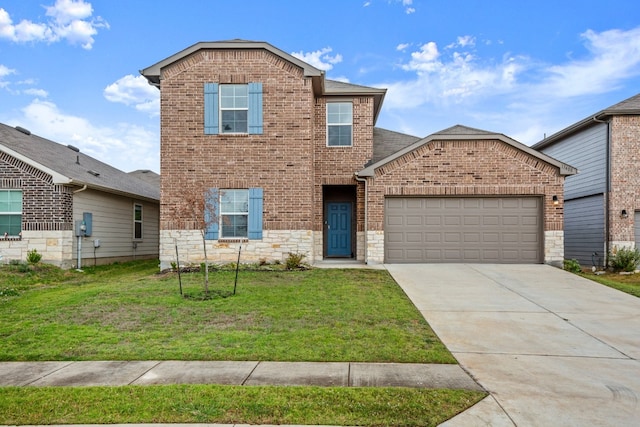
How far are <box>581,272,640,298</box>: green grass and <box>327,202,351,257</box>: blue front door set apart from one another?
293 inches

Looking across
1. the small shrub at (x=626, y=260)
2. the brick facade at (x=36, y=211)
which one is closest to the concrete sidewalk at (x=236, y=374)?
the brick facade at (x=36, y=211)

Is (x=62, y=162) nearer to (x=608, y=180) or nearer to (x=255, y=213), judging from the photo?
(x=255, y=213)

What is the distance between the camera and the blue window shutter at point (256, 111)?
530 inches

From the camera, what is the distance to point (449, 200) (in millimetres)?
13914

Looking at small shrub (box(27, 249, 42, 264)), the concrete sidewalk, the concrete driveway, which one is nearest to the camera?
the concrete driveway

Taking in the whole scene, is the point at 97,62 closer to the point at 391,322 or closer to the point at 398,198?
the point at 398,198

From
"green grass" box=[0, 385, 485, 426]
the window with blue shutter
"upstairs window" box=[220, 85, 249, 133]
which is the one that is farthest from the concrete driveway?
"upstairs window" box=[220, 85, 249, 133]

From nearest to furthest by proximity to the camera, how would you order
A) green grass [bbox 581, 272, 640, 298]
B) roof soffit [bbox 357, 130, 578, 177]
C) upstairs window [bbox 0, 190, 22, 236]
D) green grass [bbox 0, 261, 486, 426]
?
green grass [bbox 0, 261, 486, 426] < green grass [bbox 581, 272, 640, 298] < roof soffit [bbox 357, 130, 578, 177] < upstairs window [bbox 0, 190, 22, 236]

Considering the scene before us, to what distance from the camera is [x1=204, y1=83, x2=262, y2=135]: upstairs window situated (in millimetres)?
13453

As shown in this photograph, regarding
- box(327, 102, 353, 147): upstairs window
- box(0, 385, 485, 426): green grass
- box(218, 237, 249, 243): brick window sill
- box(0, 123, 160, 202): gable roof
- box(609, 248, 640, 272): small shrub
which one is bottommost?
box(0, 385, 485, 426): green grass

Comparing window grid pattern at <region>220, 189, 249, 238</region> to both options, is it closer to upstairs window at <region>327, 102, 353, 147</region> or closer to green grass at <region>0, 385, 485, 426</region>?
upstairs window at <region>327, 102, 353, 147</region>

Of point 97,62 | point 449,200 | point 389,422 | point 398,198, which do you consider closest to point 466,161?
point 449,200

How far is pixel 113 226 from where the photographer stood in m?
17.3

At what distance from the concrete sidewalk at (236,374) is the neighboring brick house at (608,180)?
44.3 ft
